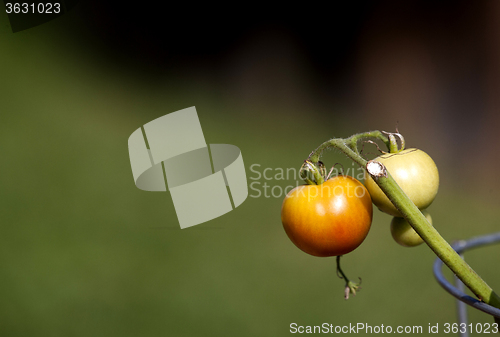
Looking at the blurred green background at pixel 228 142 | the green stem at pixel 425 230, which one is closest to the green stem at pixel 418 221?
the green stem at pixel 425 230

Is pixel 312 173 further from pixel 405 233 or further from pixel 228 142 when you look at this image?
pixel 228 142

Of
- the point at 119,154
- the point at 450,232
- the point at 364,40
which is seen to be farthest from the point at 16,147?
the point at 450,232

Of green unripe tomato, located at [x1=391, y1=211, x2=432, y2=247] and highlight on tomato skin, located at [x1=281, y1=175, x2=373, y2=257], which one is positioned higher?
highlight on tomato skin, located at [x1=281, y1=175, x2=373, y2=257]

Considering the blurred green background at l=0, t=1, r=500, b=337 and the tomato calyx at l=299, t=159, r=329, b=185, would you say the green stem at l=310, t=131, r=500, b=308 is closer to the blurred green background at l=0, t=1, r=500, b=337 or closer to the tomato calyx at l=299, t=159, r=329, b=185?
the tomato calyx at l=299, t=159, r=329, b=185

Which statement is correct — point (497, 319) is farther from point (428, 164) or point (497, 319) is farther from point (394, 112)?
point (394, 112)

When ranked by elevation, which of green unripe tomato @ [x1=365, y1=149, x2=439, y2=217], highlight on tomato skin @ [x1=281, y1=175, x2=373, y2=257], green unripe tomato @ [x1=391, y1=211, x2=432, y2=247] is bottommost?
green unripe tomato @ [x1=391, y1=211, x2=432, y2=247]

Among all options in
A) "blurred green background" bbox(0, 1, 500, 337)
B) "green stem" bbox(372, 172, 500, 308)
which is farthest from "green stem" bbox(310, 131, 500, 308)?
"blurred green background" bbox(0, 1, 500, 337)

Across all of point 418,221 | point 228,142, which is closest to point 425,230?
point 418,221
